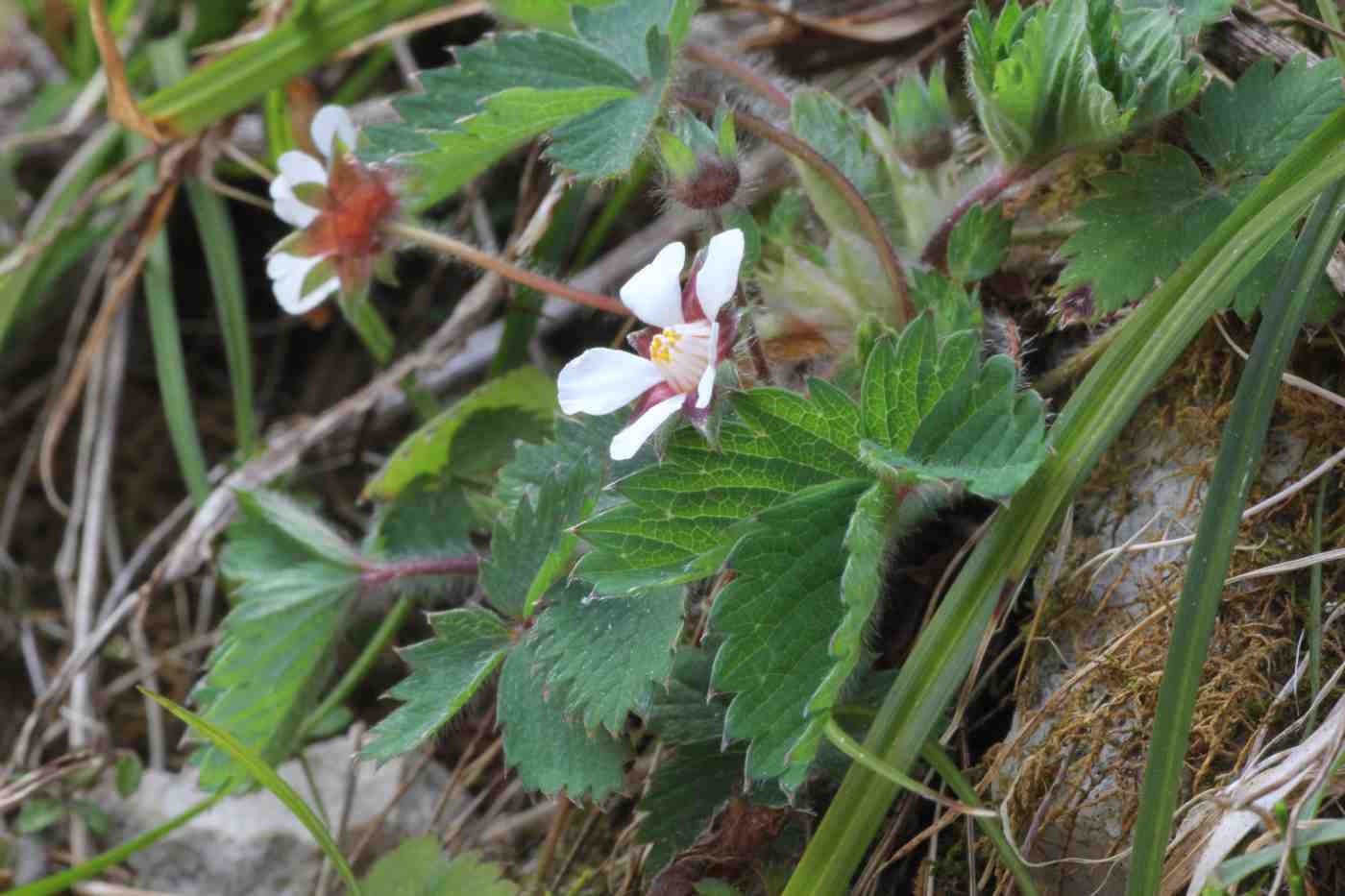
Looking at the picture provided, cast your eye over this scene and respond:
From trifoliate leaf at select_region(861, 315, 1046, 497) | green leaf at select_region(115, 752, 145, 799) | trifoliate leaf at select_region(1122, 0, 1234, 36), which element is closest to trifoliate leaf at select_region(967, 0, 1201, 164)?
trifoliate leaf at select_region(1122, 0, 1234, 36)

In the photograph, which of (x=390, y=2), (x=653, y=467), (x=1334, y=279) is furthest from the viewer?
(x=390, y=2)

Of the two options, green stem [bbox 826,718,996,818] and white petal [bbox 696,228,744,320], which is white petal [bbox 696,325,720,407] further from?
green stem [bbox 826,718,996,818]

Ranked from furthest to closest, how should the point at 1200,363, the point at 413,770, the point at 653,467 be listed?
the point at 413,770 < the point at 1200,363 < the point at 653,467

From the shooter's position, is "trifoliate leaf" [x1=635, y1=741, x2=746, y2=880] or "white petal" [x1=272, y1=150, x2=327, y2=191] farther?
"white petal" [x1=272, y1=150, x2=327, y2=191]

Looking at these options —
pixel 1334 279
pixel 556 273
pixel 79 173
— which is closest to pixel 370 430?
pixel 556 273

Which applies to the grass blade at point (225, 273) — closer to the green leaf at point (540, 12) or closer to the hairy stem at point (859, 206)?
the green leaf at point (540, 12)

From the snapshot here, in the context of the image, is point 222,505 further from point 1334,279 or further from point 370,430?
point 1334,279
